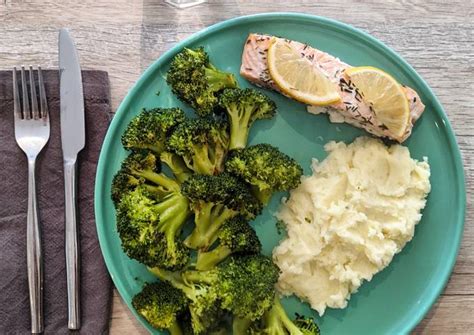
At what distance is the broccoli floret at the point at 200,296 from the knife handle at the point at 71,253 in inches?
14.9

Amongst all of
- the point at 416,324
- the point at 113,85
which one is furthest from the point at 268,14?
the point at 416,324

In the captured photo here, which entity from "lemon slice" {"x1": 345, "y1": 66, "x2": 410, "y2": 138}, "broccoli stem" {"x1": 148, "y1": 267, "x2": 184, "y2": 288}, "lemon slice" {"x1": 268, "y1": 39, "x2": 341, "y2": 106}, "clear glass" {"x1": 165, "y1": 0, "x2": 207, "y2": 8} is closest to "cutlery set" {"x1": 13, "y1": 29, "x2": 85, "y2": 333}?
"broccoli stem" {"x1": 148, "y1": 267, "x2": 184, "y2": 288}

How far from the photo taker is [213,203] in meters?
2.68

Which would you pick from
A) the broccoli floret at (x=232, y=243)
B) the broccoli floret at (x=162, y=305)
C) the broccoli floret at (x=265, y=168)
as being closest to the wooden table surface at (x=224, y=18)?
the broccoli floret at (x=162, y=305)

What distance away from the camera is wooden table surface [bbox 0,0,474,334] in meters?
3.03

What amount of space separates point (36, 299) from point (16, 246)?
0.85 feet

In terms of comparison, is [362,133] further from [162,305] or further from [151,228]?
[162,305]

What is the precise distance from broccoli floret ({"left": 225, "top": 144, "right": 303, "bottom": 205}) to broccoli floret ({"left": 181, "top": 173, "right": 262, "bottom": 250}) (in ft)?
0.18

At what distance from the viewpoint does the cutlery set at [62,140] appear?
284 cm

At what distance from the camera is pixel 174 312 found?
2.64 m

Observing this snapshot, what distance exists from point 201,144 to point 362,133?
77 centimetres

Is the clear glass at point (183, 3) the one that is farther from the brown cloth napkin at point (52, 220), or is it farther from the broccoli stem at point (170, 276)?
the broccoli stem at point (170, 276)

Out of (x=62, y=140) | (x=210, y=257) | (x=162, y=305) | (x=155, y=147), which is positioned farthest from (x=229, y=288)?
(x=62, y=140)

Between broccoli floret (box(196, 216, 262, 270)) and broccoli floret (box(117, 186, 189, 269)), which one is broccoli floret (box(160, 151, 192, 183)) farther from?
broccoli floret (box(196, 216, 262, 270))
